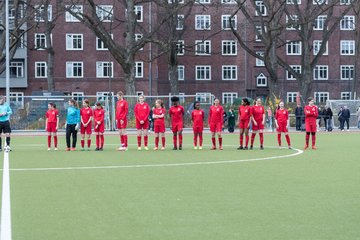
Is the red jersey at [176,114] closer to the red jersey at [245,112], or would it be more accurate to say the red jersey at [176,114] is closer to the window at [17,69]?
the red jersey at [245,112]

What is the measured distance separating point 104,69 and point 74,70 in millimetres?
3241

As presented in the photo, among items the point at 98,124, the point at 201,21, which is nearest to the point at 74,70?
the point at 201,21

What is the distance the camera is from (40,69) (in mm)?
92562

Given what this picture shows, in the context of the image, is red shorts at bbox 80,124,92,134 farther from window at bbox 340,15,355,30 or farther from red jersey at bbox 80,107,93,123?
window at bbox 340,15,355,30

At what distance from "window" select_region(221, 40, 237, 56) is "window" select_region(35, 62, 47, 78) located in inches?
828

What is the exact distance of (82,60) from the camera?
93250 millimetres

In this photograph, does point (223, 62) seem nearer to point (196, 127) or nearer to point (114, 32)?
point (114, 32)

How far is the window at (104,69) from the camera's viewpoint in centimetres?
9256

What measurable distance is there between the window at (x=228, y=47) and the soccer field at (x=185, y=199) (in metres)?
75.6

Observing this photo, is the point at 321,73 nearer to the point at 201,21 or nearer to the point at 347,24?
the point at 347,24

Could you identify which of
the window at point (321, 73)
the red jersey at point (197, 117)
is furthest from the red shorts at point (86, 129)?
the window at point (321, 73)

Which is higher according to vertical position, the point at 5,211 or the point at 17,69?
the point at 17,69

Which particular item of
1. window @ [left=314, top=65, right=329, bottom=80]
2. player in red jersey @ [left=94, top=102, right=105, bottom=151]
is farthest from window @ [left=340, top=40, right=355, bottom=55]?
player in red jersey @ [left=94, top=102, right=105, bottom=151]

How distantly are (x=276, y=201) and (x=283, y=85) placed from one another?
87.3 metres
